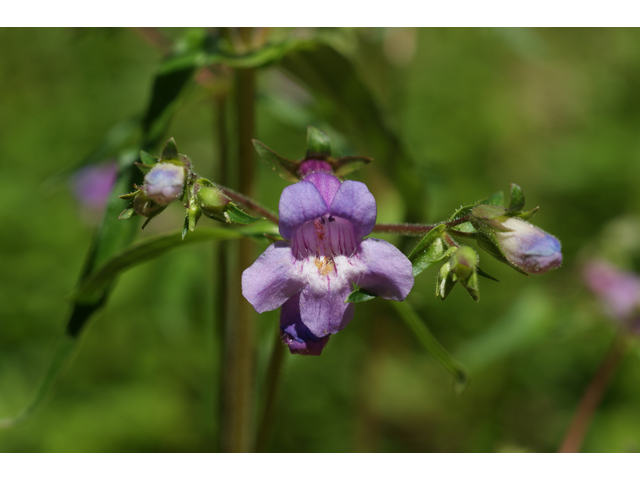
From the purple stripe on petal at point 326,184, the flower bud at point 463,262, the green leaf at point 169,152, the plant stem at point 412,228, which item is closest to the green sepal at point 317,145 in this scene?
the purple stripe on petal at point 326,184

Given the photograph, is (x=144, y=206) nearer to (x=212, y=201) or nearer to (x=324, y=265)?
(x=212, y=201)

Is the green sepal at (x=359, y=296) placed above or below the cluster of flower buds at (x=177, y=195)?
below

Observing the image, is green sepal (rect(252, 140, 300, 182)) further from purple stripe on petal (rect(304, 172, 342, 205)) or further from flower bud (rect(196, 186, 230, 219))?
flower bud (rect(196, 186, 230, 219))

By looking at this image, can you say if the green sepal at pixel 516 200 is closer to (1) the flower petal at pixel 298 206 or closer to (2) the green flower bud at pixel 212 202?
(1) the flower petal at pixel 298 206

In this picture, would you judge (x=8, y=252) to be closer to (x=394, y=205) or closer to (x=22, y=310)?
(x=22, y=310)

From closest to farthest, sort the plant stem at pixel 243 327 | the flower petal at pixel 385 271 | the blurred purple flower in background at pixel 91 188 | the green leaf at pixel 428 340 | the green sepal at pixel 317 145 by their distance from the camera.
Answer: the flower petal at pixel 385 271 < the green sepal at pixel 317 145 < the green leaf at pixel 428 340 < the plant stem at pixel 243 327 < the blurred purple flower in background at pixel 91 188

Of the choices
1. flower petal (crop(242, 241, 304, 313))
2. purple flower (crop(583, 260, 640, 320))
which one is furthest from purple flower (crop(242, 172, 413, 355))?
purple flower (crop(583, 260, 640, 320))
